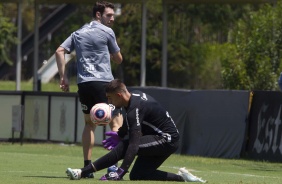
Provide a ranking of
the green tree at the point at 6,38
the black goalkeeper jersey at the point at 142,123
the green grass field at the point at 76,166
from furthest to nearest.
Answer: the green tree at the point at 6,38 < the green grass field at the point at 76,166 < the black goalkeeper jersey at the point at 142,123

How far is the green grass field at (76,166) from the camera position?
445 inches

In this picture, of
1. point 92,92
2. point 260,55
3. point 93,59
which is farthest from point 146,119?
point 260,55

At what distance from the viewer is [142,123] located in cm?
1076

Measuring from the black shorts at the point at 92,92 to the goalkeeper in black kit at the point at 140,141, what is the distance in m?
0.82

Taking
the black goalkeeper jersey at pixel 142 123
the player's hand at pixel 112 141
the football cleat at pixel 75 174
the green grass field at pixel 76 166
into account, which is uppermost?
the black goalkeeper jersey at pixel 142 123

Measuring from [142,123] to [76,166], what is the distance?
375 centimetres

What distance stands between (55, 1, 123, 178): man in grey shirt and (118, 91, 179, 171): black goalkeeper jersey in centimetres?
99

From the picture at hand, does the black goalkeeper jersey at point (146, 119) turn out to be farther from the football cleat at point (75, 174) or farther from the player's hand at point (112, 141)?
the football cleat at point (75, 174)

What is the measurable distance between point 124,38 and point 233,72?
19.7 metres

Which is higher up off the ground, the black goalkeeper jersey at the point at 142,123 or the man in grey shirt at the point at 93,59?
the man in grey shirt at the point at 93,59

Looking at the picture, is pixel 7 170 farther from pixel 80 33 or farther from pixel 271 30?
pixel 271 30

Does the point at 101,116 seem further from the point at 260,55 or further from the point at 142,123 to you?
the point at 260,55

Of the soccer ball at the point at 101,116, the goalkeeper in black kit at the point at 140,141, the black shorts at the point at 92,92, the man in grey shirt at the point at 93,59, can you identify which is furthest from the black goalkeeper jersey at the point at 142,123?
the man in grey shirt at the point at 93,59

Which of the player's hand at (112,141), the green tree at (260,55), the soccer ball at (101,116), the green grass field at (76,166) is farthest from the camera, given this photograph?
the green tree at (260,55)
